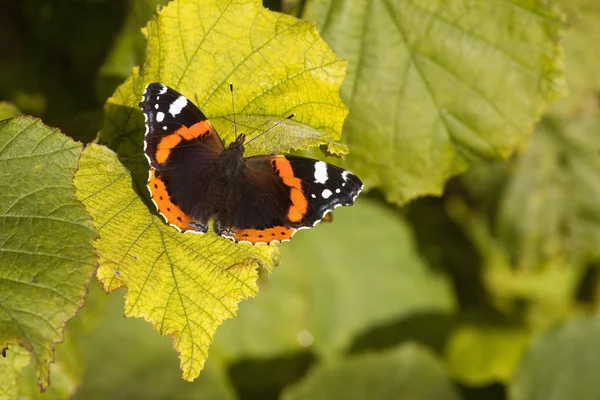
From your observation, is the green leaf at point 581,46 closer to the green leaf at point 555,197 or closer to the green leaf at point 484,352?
the green leaf at point 555,197

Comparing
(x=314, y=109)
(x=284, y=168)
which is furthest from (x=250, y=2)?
(x=284, y=168)

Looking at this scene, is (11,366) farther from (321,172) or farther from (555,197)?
(555,197)

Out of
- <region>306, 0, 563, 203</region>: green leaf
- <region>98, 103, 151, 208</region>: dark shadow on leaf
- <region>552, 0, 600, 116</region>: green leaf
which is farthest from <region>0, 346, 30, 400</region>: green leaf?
<region>552, 0, 600, 116</region>: green leaf

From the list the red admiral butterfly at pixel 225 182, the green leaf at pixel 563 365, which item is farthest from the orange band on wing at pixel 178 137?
the green leaf at pixel 563 365

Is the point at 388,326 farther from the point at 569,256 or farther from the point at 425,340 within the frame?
the point at 569,256

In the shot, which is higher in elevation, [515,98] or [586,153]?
[515,98]

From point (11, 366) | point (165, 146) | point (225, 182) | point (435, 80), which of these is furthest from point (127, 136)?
point (435, 80)

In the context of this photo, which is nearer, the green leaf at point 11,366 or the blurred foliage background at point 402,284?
the green leaf at point 11,366
